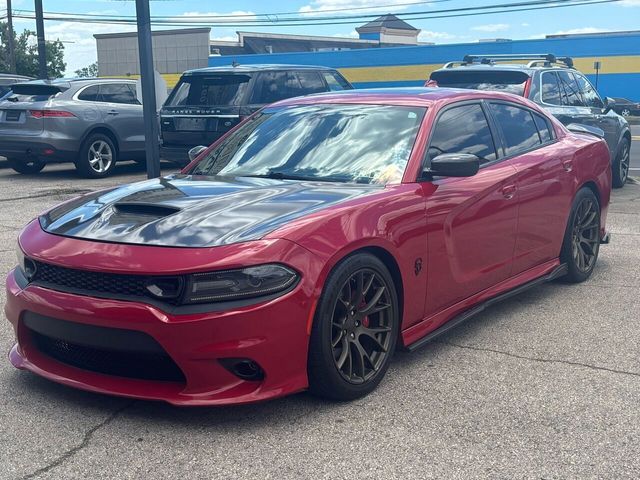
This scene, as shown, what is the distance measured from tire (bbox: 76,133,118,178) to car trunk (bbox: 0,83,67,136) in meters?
0.76

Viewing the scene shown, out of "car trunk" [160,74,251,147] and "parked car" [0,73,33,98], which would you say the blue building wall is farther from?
"car trunk" [160,74,251,147]

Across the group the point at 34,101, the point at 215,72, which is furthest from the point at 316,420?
the point at 34,101

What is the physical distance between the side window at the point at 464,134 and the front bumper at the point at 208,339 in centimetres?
162

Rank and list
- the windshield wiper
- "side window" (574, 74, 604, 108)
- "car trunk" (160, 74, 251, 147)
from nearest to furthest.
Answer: the windshield wiper < "side window" (574, 74, 604, 108) < "car trunk" (160, 74, 251, 147)

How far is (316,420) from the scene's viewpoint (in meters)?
3.81

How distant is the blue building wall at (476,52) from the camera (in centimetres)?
3884

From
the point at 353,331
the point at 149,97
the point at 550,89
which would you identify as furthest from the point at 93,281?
the point at 550,89

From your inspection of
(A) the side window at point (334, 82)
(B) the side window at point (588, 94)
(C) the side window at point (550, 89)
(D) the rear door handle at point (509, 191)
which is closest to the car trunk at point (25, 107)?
(A) the side window at point (334, 82)

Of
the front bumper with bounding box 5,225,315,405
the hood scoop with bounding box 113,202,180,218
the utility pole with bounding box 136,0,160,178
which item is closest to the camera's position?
the front bumper with bounding box 5,225,315,405

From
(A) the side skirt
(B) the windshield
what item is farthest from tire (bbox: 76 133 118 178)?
(A) the side skirt

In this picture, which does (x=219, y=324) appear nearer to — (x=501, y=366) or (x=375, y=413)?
(x=375, y=413)

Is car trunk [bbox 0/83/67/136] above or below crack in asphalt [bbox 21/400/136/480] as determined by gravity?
above

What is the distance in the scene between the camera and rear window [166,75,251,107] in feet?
40.1

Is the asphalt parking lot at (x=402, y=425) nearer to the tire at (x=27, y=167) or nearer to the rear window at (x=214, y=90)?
the rear window at (x=214, y=90)
